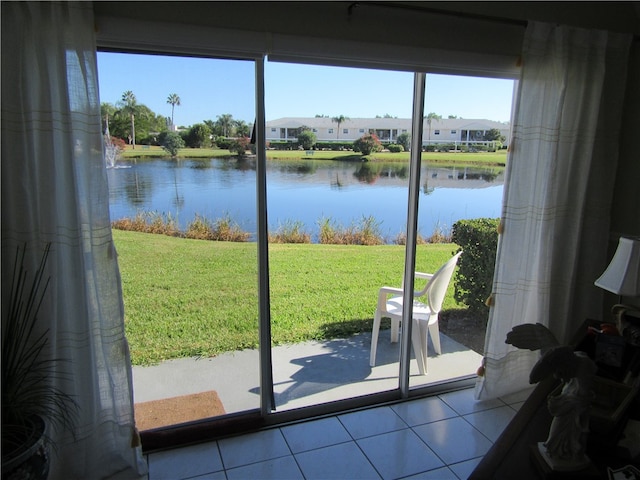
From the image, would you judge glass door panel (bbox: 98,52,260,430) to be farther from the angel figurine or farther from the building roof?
the angel figurine

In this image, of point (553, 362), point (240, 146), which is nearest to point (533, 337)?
point (553, 362)

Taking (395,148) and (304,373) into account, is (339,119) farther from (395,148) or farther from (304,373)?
(304,373)

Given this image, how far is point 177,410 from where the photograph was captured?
2.33 m

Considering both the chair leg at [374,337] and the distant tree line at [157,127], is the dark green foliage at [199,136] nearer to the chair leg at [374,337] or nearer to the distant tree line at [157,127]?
the distant tree line at [157,127]

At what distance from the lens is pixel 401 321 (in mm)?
2777

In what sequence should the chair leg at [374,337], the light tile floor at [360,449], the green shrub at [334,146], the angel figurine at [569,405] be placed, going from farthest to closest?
1. the chair leg at [374,337]
2. the green shrub at [334,146]
3. the light tile floor at [360,449]
4. the angel figurine at [569,405]

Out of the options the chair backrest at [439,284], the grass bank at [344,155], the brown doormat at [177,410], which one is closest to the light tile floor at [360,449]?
the brown doormat at [177,410]

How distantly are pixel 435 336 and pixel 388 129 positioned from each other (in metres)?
1.42

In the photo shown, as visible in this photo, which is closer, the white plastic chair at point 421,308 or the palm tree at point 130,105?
the palm tree at point 130,105

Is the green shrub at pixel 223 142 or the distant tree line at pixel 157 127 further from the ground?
the distant tree line at pixel 157 127

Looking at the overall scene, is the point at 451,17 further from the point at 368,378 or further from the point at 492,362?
the point at 368,378

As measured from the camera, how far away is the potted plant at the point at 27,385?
1597mm

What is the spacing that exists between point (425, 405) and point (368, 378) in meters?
0.38

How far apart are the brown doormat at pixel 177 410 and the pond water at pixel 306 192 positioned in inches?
37.6
